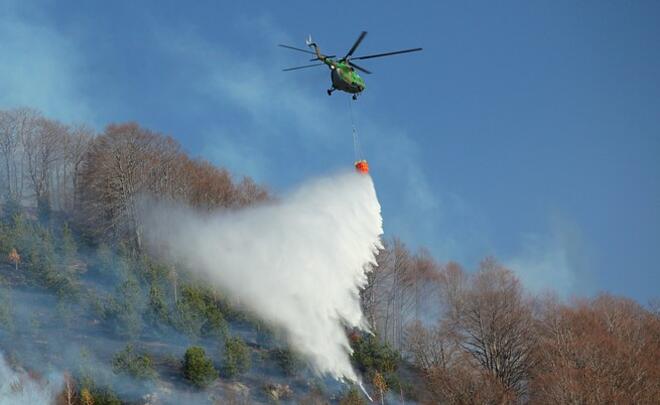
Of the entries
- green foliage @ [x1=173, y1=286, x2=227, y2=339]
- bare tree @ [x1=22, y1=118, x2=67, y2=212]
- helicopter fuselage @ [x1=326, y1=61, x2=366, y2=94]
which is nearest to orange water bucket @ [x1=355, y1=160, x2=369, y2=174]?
helicopter fuselage @ [x1=326, y1=61, x2=366, y2=94]

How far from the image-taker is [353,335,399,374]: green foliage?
60.1m

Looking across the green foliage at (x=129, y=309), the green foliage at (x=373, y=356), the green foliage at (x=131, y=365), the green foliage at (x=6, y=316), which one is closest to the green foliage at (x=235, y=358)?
the green foliage at (x=131, y=365)

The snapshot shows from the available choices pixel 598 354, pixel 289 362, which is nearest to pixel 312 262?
pixel 289 362

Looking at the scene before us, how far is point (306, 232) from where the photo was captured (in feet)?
177

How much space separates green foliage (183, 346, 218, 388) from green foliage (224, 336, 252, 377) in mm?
2250

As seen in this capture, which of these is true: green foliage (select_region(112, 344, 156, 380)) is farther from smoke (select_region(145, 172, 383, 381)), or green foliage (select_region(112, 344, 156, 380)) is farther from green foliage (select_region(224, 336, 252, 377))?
smoke (select_region(145, 172, 383, 381))

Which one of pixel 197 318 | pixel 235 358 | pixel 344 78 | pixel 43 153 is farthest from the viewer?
pixel 43 153

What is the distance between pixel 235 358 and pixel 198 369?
4192 mm

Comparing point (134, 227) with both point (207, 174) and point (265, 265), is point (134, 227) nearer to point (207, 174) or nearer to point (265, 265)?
point (207, 174)

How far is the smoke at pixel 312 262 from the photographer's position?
52.1 meters

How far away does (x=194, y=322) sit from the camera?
55062mm

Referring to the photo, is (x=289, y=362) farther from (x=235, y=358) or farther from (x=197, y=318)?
(x=197, y=318)

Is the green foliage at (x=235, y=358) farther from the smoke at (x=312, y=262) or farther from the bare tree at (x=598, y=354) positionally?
the bare tree at (x=598, y=354)

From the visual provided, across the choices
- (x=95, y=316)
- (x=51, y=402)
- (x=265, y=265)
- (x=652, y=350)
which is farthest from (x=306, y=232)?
(x=652, y=350)
